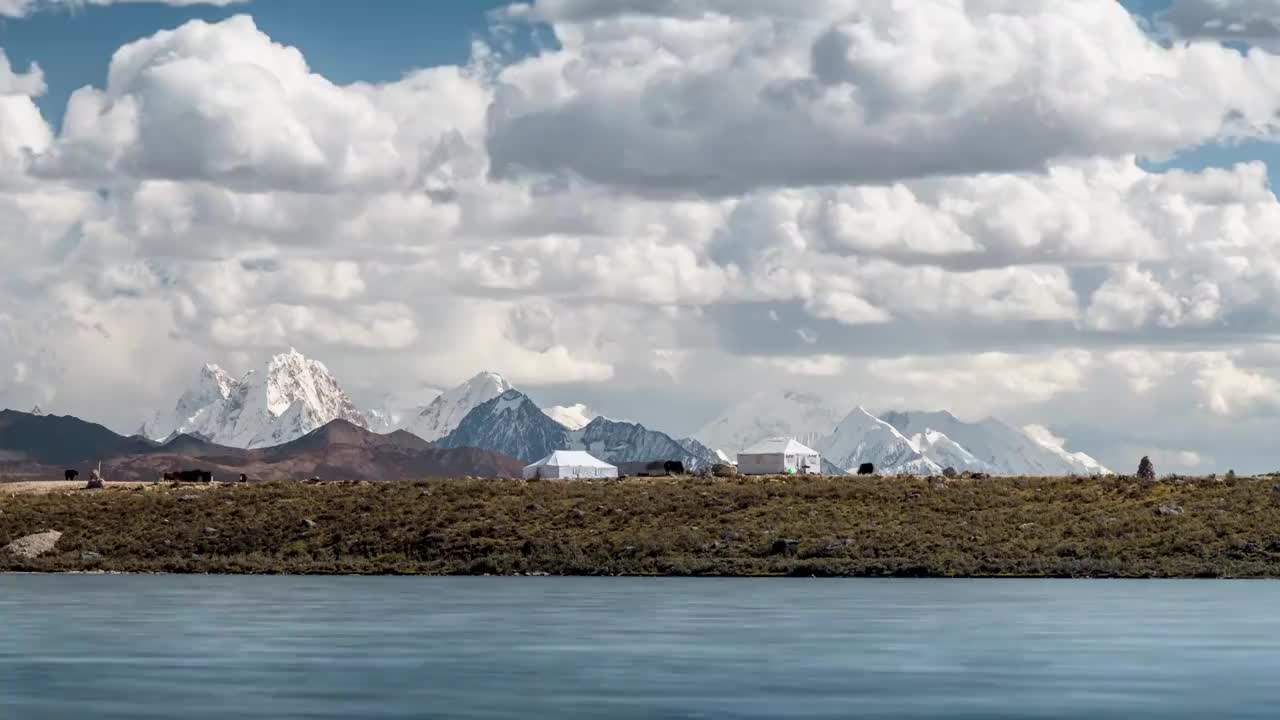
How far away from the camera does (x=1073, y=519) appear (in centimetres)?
12169

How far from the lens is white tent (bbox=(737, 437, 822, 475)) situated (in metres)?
169

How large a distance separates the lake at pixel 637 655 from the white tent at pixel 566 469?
94.5 meters

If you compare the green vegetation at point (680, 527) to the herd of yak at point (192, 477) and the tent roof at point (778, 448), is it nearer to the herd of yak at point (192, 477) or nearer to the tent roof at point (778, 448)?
the herd of yak at point (192, 477)

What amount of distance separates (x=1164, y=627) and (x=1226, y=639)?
5.06m

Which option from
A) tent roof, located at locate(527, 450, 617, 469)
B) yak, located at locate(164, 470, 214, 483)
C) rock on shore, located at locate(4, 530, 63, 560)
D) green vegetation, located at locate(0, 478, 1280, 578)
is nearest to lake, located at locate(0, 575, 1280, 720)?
green vegetation, located at locate(0, 478, 1280, 578)

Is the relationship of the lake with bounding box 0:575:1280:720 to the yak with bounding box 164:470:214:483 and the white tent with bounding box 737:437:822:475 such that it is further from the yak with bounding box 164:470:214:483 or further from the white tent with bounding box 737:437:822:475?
the white tent with bounding box 737:437:822:475

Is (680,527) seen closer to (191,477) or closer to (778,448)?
(778,448)

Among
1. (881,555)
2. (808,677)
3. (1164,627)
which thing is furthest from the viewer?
(881,555)

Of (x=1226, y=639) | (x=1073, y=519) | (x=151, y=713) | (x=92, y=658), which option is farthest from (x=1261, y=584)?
(x=151, y=713)

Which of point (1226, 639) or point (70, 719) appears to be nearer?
point (70, 719)

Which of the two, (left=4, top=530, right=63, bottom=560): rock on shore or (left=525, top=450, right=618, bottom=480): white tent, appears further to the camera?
(left=525, top=450, right=618, bottom=480): white tent

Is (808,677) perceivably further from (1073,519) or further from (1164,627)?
(1073,519)

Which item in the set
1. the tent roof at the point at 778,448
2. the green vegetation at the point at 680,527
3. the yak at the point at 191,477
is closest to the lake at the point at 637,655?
the green vegetation at the point at 680,527

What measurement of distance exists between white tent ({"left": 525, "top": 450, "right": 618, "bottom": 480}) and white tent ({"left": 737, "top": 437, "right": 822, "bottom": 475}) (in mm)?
12677
